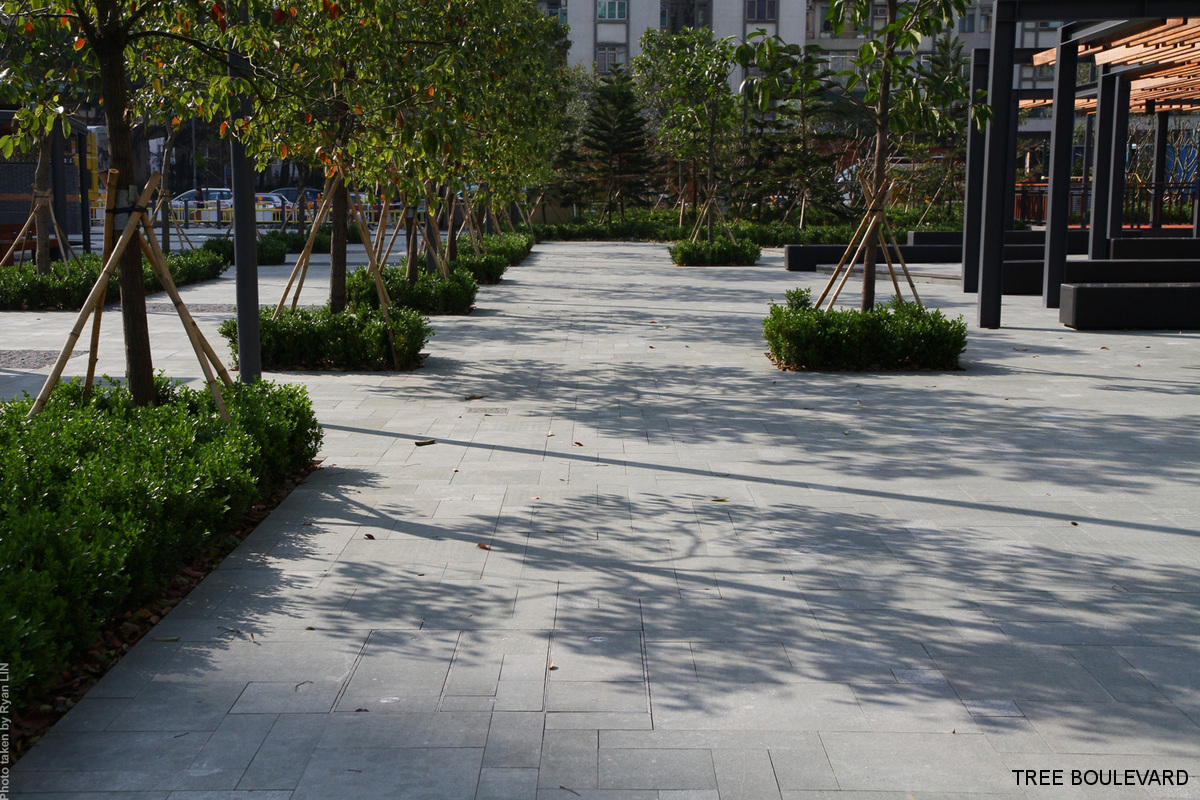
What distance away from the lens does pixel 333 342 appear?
11531 mm

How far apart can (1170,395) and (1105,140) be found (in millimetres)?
11248

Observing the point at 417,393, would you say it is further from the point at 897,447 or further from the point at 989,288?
the point at 989,288

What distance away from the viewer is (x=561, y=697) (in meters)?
4.14

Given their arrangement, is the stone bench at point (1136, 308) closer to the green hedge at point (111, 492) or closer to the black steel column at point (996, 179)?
the black steel column at point (996, 179)

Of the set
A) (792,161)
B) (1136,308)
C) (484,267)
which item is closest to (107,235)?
(1136,308)

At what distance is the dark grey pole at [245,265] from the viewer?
9.12 meters

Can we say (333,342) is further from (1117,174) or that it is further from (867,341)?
(1117,174)

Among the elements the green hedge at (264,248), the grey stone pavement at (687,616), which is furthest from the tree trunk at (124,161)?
the green hedge at (264,248)

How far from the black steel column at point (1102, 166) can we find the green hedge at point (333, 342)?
1379 centimetres

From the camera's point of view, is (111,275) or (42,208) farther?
(42,208)

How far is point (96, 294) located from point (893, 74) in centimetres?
767

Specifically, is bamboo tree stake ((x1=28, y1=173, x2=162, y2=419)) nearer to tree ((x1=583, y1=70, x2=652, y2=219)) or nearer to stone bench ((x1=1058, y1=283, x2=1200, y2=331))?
stone bench ((x1=1058, y1=283, x2=1200, y2=331))

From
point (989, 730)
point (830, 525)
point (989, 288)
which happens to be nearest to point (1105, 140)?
point (989, 288)

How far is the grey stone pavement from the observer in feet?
12.0
